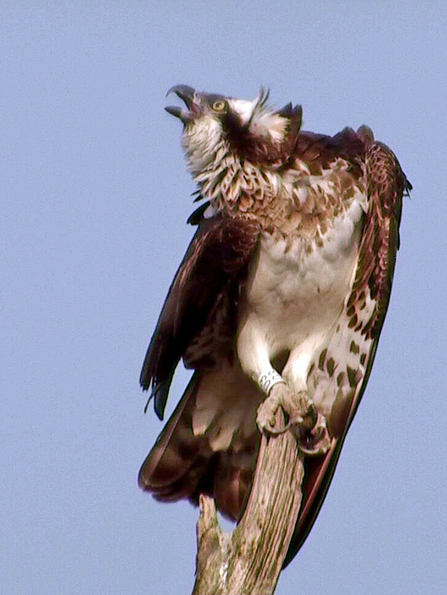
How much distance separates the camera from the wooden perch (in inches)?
279

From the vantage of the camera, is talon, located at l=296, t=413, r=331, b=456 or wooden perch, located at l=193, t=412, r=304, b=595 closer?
wooden perch, located at l=193, t=412, r=304, b=595

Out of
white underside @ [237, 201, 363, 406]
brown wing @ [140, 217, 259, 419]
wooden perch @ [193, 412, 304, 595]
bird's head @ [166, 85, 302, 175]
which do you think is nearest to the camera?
wooden perch @ [193, 412, 304, 595]

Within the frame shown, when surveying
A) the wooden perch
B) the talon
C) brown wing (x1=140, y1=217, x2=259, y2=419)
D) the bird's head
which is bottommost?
the wooden perch

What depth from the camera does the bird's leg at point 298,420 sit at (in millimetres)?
7930

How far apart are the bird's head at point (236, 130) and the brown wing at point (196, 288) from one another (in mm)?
361

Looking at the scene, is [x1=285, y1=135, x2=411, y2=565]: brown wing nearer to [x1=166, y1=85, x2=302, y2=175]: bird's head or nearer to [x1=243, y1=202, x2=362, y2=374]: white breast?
[x1=243, y1=202, x2=362, y2=374]: white breast

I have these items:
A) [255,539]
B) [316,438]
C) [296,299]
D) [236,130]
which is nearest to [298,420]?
[316,438]

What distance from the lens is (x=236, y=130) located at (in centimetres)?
847

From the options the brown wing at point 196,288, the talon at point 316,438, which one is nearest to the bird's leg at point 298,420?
the talon at point 316,438

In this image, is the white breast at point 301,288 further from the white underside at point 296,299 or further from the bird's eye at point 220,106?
the bird's eye at point 220,106

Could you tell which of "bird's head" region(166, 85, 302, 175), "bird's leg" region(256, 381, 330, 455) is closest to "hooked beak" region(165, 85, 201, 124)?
"bird's head" region(166, 85, 302, 175)

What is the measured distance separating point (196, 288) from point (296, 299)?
0.53 meters

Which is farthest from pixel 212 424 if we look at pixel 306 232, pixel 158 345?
pixel 306 232

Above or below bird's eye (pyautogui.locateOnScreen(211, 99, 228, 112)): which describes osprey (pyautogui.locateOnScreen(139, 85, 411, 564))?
below
